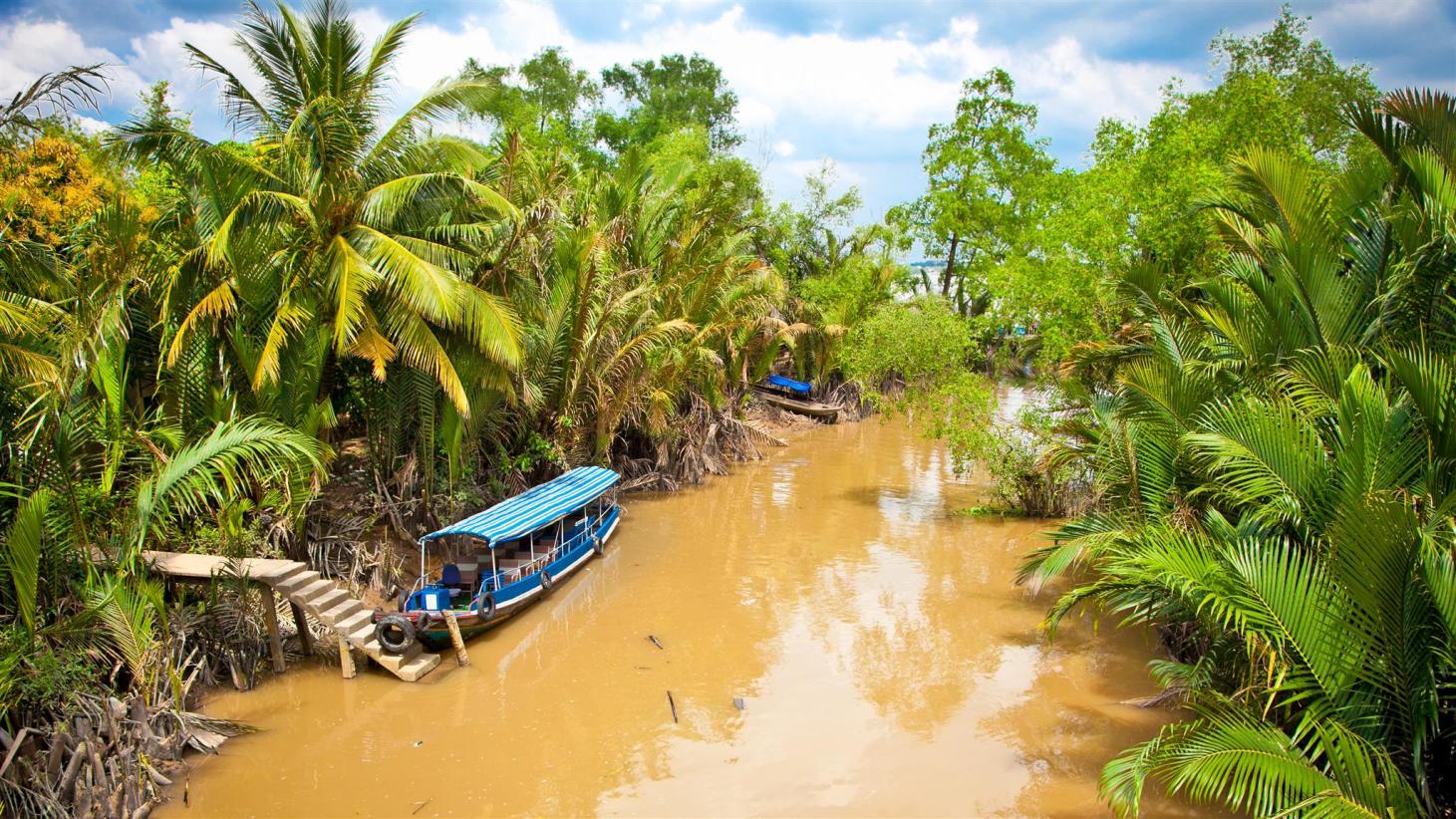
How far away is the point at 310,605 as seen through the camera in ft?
32.0

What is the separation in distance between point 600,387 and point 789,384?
1488 centimetres

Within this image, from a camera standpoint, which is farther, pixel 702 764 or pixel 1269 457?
pixel 702 764

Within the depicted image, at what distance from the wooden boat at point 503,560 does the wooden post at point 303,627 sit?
813 millimetres

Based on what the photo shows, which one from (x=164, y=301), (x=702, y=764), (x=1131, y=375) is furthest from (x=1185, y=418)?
(x=164, y=301)

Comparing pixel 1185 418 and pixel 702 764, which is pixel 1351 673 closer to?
pixel 1185 418

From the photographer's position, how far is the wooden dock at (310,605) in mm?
9180

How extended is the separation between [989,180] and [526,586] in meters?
32.1

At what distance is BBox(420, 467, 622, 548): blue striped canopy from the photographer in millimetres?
11406

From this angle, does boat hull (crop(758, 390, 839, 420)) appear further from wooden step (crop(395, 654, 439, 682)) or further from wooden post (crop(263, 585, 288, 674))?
wooden post (crop(263, 585, 288, 674))

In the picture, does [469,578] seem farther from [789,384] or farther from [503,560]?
[789,384]

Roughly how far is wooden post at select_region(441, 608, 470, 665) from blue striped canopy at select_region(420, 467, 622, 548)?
1.07 m

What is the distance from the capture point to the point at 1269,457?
6.57 meters

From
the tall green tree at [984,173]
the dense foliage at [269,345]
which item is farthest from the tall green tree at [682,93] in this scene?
the dense foliage at [269,345]

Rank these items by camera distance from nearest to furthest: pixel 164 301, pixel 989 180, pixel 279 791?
pixel 279 791, pixel 164 301, pixel 989 180
